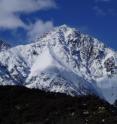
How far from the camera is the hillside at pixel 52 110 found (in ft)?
209

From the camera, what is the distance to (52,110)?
67.5 meters

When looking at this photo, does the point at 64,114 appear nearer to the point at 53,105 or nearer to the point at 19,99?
the point at 53,105

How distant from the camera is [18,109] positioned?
69.5 m

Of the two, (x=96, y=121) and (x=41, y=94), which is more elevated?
(x=41, y=94)

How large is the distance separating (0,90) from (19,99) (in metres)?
6.60

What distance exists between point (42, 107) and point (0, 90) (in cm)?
1320

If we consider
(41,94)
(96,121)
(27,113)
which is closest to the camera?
(96,121)

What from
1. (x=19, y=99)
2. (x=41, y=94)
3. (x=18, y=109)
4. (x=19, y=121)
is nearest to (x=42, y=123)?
(x=19, y=121)

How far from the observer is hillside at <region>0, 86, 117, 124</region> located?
6359cm

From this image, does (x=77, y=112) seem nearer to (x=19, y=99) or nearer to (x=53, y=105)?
(x=53, y=105)

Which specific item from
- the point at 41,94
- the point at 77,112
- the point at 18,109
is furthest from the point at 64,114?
the point at 41,94

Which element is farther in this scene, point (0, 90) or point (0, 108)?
point (0, 90)

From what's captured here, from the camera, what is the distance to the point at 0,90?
80.2m

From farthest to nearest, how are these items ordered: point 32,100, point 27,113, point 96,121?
point 32,100
point 27,113
point 96,121
